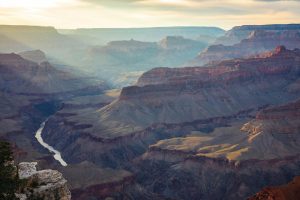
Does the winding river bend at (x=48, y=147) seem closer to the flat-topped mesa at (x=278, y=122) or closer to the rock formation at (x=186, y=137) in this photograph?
the rock formation at (x=186, y=137)

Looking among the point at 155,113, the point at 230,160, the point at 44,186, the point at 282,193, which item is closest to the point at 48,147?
the point at 155,113

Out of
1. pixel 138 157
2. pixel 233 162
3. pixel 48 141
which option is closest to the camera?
pixel 233 162

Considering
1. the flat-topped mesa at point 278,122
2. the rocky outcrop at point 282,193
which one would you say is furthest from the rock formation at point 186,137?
the rocky outcrop at point 282,193

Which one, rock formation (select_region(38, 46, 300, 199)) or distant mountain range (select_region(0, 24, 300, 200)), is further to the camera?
rock formation (select_region(38, 46, 300, 199))

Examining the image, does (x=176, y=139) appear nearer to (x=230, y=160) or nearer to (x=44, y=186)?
(x=230, y=160)

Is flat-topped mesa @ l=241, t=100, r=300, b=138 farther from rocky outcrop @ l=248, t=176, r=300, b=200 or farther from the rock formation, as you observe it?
rocky outcrop @ l=248, t=176, r=300, b=200

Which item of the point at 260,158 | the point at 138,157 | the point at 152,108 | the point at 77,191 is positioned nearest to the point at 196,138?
the point at 138,157

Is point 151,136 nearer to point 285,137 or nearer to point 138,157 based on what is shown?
point 138,157

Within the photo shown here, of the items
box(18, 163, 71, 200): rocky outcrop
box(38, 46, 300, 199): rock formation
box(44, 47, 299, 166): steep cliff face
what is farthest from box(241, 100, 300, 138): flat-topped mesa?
box(18, 163, 71, 200): rocky outcrop
